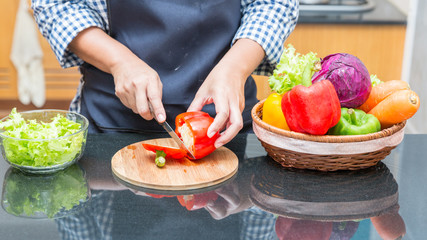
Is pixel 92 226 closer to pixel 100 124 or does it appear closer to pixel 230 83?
pixel 230 83

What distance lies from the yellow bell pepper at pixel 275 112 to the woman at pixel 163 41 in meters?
0.12

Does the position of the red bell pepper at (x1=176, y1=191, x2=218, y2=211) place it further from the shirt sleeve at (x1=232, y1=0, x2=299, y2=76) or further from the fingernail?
the shirt sleeve at (x1=232, y1=0, x2=299, y2=76)

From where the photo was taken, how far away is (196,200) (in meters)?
0.91

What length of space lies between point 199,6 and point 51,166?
1.77 ft

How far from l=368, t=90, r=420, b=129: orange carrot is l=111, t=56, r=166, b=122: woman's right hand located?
0.42 m

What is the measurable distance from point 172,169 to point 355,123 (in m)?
0.36

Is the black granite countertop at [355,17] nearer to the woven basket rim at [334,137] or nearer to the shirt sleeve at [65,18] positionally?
the shirt sleeve at [65,18]

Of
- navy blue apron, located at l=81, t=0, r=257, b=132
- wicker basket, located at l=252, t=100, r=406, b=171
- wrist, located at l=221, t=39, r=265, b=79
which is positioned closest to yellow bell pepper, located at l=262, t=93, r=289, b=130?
wicker basket, located at l=252, t=100, r=406, b=171

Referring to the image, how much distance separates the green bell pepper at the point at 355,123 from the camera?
0.98 meters

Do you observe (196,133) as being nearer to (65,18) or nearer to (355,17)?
(65,18)

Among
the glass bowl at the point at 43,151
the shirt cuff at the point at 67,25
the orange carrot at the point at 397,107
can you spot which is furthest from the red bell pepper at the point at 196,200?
the shirt cuff at the point at 67,25

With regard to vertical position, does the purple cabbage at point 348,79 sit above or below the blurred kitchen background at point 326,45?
above

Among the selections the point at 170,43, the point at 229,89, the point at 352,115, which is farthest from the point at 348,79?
the point at 170,43

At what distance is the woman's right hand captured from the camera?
1042mm
